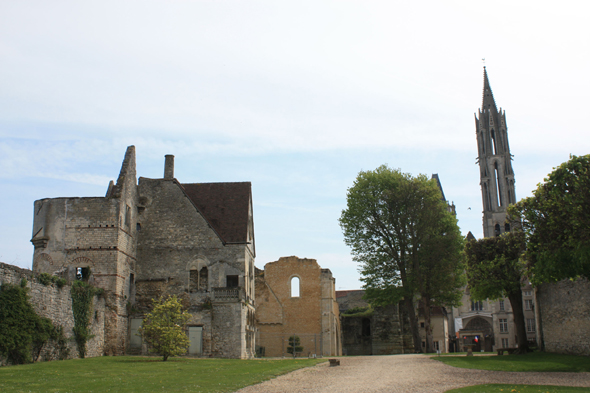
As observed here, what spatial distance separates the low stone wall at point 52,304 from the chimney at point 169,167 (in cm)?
1072

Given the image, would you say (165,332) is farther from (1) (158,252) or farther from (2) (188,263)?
(1) (158,252)

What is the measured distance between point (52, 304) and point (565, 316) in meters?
24.1

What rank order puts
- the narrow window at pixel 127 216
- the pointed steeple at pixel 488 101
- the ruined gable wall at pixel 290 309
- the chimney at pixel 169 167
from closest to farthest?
the narrow window at pixel 127 216 → the chimney at pixel 169 167 → the ruined gable wall at pixel 290 309 → the pointed steeple at pixel 488 101

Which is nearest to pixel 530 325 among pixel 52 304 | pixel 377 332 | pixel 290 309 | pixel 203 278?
pixel 377 332

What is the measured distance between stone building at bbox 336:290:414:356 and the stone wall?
16319 millimetres

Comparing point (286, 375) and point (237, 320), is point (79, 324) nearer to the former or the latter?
point (237, 320)

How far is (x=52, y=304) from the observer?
22.5 meters

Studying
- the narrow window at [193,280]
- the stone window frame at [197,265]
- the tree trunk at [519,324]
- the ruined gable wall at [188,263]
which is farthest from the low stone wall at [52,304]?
the tree trunk at [519,324]

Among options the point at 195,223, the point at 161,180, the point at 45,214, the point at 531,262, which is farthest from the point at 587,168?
the point at 45,214

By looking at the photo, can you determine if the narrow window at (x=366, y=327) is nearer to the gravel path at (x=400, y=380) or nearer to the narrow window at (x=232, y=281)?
the narrow window at (x=232, y=281)

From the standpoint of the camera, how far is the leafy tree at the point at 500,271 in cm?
2895

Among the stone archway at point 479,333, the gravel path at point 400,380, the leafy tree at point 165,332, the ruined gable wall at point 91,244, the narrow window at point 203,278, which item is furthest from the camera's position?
the stone archway at point 479,333

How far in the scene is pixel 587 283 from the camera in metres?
23.9

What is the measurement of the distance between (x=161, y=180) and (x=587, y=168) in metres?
24.4
